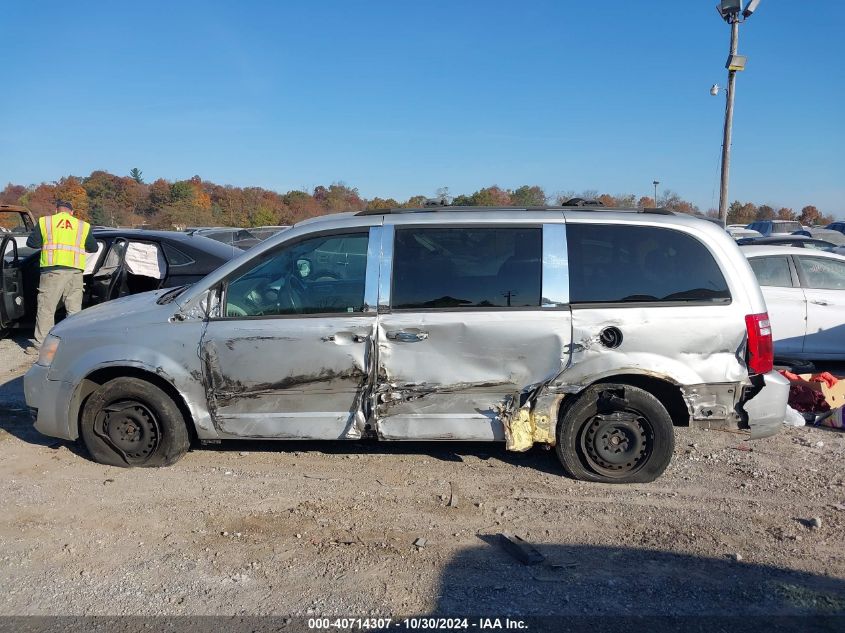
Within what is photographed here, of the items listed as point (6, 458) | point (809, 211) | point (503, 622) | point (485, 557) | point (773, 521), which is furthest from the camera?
point (809, 211)

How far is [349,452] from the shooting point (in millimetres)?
5250

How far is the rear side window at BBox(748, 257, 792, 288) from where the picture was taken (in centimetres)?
764

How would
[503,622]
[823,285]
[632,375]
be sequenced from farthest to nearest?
[823,285], [632,375], [503,622]

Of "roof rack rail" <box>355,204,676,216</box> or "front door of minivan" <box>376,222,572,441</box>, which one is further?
"roof rack rail" <box>355,204,676,216</box>

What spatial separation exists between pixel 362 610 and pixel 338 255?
7.75 ft

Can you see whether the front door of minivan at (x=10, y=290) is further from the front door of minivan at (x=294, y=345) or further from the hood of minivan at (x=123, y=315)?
the front door of minivan at (x=294, y=345)

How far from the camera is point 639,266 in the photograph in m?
4.55

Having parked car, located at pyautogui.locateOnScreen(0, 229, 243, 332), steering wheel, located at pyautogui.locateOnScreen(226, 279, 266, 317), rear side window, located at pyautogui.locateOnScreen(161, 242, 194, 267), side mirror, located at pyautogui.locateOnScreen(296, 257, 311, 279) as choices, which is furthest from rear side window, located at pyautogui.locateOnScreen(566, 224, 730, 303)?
rear side window, located at pyautogui.locateOnScreen(161, 242, 194, 267)

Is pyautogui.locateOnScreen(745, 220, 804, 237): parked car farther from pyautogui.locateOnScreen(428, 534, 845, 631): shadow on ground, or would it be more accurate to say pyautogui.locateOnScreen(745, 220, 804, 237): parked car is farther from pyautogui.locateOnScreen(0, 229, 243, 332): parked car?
pyautogui.locateOnScreen(428, 534, 845, 631): shadow on ground

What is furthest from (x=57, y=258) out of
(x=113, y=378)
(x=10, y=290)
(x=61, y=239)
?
(x=113, y=378)

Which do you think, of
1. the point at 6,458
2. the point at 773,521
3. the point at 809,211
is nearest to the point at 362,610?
the point at 773,521

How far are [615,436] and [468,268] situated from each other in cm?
150

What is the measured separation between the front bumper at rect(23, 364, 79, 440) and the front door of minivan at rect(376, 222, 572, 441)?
2231 mm

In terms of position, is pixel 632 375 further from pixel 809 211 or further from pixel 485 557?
pixel 809 211
